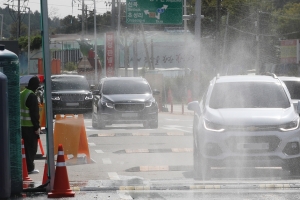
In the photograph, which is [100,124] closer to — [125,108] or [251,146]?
[125,108]

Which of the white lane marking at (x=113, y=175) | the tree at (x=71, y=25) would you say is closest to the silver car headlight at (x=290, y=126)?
the white lane marking at (x=113, y=175)

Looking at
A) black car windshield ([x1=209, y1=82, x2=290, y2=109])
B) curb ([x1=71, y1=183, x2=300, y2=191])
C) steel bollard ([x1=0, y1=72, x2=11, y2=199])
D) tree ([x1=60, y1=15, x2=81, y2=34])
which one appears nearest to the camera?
steel bollard ([x1=0, y1=72, x2=11, y2=199])

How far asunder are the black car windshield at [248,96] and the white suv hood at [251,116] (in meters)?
0.33

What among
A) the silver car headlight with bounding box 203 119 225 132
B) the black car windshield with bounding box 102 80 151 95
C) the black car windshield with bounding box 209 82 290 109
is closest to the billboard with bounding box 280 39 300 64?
the black car windshield with bounding box 102 80 151 95

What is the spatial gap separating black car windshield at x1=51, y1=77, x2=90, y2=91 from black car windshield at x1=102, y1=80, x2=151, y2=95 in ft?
20.3

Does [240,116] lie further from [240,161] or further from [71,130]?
[71,130]

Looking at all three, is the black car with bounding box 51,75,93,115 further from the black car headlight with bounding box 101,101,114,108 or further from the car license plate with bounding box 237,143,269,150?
the car license plate with bounding box 237,143,269,150

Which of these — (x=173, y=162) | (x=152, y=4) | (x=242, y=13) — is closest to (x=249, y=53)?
(x=242, y=13)

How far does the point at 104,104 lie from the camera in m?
28.5

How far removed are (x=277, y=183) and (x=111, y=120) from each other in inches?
624

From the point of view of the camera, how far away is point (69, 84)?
36.2 meters

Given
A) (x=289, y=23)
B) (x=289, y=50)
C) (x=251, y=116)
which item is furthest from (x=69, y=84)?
(x=289, y=23)

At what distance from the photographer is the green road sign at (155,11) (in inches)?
1662

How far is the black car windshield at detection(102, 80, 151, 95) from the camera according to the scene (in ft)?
96.5
